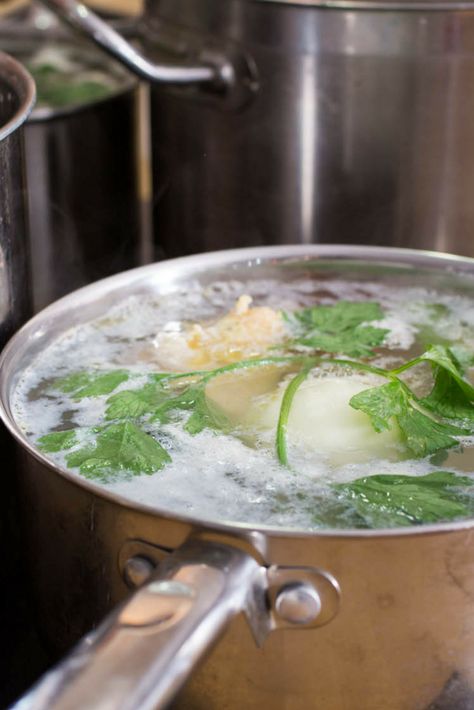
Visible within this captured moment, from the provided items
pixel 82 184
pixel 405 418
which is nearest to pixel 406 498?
pixel 405 418

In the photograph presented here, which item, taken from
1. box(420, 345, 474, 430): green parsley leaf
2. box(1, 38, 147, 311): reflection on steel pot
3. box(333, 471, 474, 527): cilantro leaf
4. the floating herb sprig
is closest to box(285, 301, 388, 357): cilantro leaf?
the floating herb sprig

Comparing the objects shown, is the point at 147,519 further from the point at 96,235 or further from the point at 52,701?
the point at 96,235

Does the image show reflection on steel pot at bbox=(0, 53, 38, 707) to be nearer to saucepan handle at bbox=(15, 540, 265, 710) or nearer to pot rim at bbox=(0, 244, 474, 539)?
pot rim at bbox=(0, 244, 474, 539)

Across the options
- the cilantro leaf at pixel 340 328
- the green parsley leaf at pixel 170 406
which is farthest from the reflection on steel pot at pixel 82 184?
the green parsley leaf at pixel 170 406

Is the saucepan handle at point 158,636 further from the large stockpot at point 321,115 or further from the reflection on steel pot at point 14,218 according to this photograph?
the large stockpot at point 321,115

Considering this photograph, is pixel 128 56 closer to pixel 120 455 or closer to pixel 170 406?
pixel 170 406

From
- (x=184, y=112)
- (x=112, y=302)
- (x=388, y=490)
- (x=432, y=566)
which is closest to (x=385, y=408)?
(x=388, y=490)
